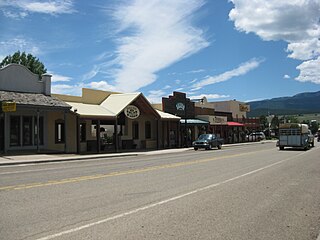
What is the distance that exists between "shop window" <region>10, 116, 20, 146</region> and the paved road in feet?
47.3

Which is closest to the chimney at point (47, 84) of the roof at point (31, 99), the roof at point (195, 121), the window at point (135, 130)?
the roof at point (31, 99)

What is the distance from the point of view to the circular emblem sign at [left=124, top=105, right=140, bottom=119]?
34.3 meters

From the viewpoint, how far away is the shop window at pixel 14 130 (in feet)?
88.8

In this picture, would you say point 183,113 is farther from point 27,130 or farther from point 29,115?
point 27,130

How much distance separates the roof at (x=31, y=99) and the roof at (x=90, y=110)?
2.13 metres

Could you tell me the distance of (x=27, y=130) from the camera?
28125 millimetres

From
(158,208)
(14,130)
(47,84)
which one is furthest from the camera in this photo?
(47,84)

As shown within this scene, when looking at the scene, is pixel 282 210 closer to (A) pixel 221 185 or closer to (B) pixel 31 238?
(A) pixel 221 185

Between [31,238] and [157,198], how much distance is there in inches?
159

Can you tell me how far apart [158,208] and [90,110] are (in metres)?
24.1

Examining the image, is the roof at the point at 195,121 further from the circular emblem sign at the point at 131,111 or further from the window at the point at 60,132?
the window at the point at 60,132

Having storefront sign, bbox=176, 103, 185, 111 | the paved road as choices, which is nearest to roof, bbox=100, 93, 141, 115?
storefront sign, bbox=176, 103, 185, 111

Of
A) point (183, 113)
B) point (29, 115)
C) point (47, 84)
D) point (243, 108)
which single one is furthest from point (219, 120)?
point (29, 115)

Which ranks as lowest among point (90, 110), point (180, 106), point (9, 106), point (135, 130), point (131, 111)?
point (135, 130)
